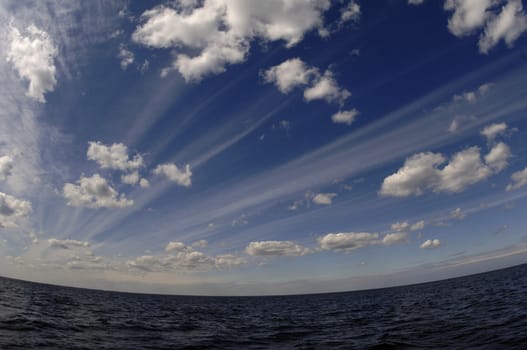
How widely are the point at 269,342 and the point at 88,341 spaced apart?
1349 centimetres

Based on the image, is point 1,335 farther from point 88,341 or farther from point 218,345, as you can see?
point 218,345

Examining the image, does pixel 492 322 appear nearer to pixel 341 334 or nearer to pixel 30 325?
pixel 341 334

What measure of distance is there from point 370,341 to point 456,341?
574cm

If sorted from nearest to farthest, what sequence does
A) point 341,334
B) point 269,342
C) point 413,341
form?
point 413,341 → point 269,342 → point 341,334

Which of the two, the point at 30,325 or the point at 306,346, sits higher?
the point at 30,325

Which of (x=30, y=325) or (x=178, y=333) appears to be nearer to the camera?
(x=30, y=325)

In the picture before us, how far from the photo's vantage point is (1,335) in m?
19.3

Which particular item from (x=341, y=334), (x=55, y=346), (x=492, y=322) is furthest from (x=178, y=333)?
(x=492, y=322)

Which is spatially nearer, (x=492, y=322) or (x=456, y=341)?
(x=456, y=341)

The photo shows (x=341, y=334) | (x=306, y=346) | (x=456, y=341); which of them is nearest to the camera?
(x=456, y=341)

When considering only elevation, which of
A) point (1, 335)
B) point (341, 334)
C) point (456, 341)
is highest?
point (1, 335)

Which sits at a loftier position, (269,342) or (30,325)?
(30,325)

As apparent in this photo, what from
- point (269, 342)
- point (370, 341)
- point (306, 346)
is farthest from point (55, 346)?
point (370, 341)

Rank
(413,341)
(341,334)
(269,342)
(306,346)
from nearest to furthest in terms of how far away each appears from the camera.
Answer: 1. (413,341)
2. (306,346)
3. (269,342)
4. (341,334)
